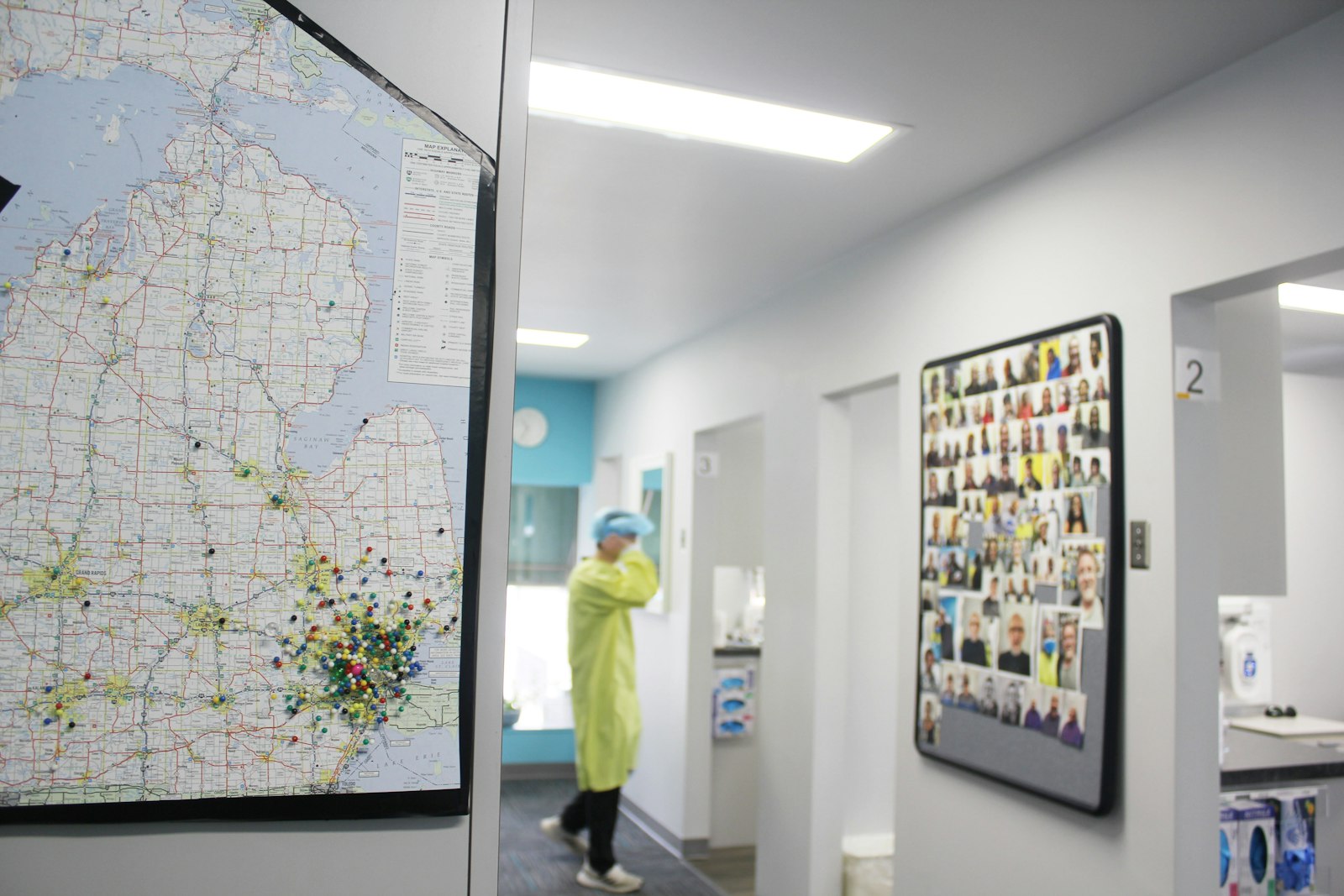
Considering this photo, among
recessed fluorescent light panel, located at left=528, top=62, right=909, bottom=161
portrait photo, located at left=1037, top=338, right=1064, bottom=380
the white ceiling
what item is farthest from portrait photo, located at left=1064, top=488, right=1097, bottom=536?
recessed fluorescent light panel, located at left=528, top=62, right=909, bottom=161

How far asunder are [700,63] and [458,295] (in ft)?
4.25

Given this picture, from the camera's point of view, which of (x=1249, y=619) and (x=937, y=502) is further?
(x=1249, y=619)

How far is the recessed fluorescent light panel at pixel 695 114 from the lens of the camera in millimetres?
2402

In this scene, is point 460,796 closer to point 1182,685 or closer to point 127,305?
point 127,305

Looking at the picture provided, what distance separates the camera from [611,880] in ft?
14.7

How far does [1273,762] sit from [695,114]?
8.66 ft

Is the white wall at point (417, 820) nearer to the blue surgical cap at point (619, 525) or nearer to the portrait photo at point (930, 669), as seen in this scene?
the portrait photo at point (930, 669)

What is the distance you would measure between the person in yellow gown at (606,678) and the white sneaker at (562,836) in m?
0.25

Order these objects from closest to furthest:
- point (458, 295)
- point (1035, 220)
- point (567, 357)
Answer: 1. point (458, 295)
2. point (1035, 220)
3. point (567, 357)

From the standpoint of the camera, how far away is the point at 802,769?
13.0ft

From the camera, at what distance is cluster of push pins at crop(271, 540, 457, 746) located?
1.14 m

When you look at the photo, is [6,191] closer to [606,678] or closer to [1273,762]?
[1273,762]

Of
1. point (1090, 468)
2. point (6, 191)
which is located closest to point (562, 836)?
point (1090, 468)

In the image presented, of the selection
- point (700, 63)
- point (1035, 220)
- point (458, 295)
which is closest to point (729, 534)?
point (1035, 220)
